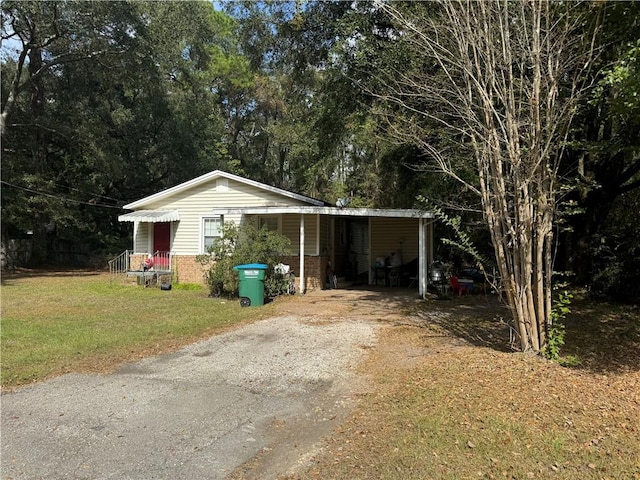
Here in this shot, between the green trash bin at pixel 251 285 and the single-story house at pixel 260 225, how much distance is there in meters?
2.37

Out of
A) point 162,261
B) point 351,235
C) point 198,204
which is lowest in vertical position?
point 162,261

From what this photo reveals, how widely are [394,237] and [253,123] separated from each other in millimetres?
21950

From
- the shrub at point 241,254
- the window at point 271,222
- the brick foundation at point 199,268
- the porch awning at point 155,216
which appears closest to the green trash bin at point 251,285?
the shrub at point 241,254

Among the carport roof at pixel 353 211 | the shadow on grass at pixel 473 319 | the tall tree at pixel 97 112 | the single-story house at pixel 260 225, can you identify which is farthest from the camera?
the tall tree at pixel 97 112

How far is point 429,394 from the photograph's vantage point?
4.94m

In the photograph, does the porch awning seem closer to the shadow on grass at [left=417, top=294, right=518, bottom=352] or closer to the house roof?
the house roof

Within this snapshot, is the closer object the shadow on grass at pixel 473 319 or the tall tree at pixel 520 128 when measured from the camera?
the tall tree at pixel 520 128

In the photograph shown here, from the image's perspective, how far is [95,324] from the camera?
8.97 metres

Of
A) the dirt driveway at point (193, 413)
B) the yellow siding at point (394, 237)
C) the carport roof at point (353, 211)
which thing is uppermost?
the carport roof at point (353, 211)

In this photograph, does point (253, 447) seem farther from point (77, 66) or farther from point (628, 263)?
point (77, 66)

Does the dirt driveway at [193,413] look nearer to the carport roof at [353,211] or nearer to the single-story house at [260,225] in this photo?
the carport roof at [353,211]

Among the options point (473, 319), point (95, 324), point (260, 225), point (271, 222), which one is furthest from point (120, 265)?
point (473, 319)

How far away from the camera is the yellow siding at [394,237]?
16.0m

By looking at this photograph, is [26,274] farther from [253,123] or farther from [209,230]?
[253,123]
